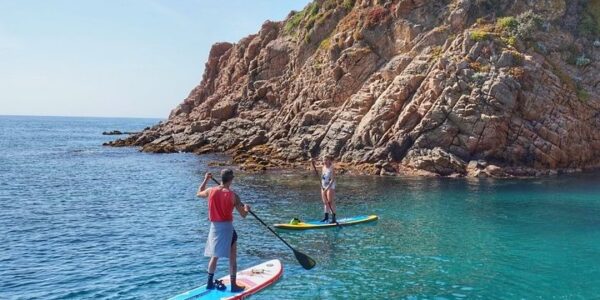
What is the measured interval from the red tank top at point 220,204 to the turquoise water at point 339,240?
111 inches

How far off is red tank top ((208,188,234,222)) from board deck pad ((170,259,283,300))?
2100mm

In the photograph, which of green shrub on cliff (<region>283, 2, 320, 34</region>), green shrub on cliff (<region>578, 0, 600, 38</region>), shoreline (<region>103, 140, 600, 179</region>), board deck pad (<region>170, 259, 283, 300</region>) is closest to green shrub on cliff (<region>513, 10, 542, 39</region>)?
green shrub on cliff (<region>578, 0, 600, 38</region>)

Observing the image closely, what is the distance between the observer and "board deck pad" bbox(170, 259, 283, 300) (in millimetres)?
14016

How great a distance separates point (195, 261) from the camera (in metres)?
19.1

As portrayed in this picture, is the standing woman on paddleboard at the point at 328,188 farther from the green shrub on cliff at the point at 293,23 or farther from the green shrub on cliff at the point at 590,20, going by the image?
the green shrub on cliff at the point at 293,23

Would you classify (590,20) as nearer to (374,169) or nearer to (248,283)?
(374,169)

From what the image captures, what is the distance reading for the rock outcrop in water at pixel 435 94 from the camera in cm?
4503

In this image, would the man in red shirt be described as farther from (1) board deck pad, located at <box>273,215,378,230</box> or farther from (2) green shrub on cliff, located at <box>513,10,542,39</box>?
(2) green shrub on cliff, located at <box>513,10,542,39</box>

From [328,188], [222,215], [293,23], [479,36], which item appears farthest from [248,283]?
[293,23]

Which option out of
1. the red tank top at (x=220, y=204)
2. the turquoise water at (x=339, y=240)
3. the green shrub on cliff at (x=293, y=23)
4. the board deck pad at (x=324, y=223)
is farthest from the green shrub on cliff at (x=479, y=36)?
the red tank top at (x=220, y=204)

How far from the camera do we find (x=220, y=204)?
44.7 ft

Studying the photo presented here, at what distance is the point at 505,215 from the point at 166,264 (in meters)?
18.5

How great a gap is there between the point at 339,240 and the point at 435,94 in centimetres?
2838

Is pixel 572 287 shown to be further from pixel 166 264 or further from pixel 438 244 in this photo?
pixel 166 264
